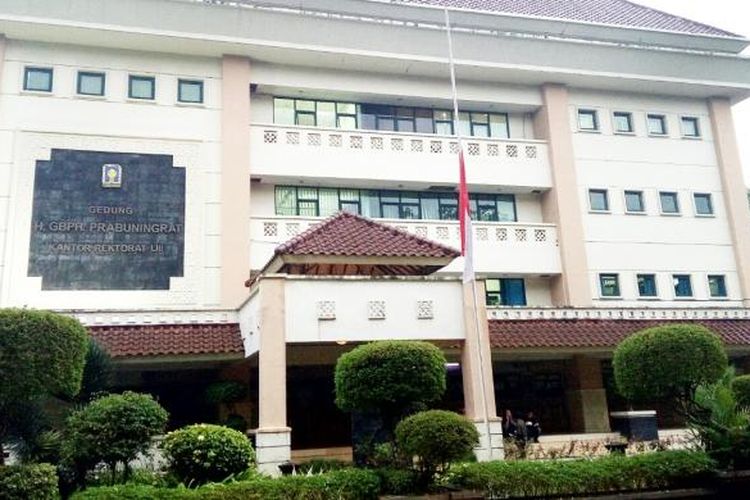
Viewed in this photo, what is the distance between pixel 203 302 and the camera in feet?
65.1

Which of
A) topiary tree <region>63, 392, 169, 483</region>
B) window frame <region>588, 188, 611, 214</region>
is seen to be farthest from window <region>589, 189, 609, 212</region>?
topiary tree <region>63, 392, 169, 483</region>

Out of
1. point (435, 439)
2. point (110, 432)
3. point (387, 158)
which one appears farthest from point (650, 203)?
Answer: point (110, 432)

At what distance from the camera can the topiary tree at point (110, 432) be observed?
11.7 meters

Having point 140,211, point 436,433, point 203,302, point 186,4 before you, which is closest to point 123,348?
point 203,302

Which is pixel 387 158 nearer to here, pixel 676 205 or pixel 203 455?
pixel 676 205

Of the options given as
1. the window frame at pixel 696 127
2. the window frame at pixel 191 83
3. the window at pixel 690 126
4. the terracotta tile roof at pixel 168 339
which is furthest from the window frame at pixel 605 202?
the window frame at pixel 191 83

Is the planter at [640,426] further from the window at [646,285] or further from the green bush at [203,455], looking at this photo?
the green bush at [203,455]

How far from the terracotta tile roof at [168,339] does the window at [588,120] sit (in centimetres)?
1423

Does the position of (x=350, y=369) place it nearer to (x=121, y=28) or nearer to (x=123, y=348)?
(x=123, y=348)

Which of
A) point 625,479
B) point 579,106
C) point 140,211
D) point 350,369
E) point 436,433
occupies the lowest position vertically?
point 625,479

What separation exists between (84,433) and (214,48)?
13.2 meters

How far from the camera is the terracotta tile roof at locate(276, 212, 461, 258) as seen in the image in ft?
52.5

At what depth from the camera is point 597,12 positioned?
88.1 ft

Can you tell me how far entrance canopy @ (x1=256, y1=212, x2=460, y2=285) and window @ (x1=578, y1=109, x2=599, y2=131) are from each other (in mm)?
10638
